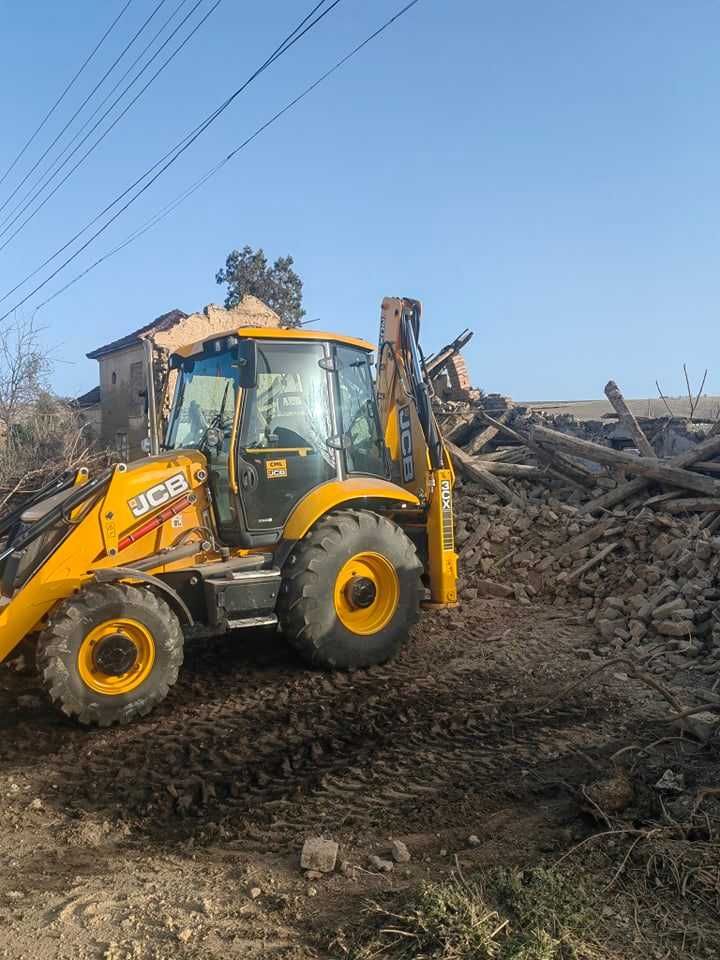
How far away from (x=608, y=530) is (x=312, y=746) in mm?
4861

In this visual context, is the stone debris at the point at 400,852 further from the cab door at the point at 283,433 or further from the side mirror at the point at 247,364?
the side mirror at the point at 247,364

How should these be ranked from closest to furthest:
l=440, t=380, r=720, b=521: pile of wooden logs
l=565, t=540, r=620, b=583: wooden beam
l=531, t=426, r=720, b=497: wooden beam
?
l=565, t=540, r=620, b=583: wooden beam
l=531, t=426, r=720, b=497: wooden beam
l=440, t=380, r=720, b=521: pile of wooden logs

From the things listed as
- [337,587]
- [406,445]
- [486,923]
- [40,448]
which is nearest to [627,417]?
[406,445]

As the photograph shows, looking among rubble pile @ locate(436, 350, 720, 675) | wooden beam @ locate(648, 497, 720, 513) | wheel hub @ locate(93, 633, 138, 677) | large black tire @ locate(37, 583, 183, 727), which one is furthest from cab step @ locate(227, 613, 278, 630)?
wooden beam @ locate(648, 497, 720, 513)

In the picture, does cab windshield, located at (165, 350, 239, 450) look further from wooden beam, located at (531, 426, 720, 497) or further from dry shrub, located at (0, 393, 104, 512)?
wooden beam, located at (531, 426, 720, 497)

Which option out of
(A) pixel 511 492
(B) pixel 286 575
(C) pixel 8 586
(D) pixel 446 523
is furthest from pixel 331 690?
(A) pixel 511 492

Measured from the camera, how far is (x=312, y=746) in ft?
16.8

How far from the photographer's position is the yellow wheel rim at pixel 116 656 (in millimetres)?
5277

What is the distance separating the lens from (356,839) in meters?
3.90

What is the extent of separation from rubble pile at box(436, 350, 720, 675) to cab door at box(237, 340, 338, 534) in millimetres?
2895

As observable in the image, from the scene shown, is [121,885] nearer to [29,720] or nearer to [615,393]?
[29,720]

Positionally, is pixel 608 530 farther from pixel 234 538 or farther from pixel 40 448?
pixel 40 448

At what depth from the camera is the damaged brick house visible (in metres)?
21.4

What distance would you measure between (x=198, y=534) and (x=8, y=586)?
4.72ft
